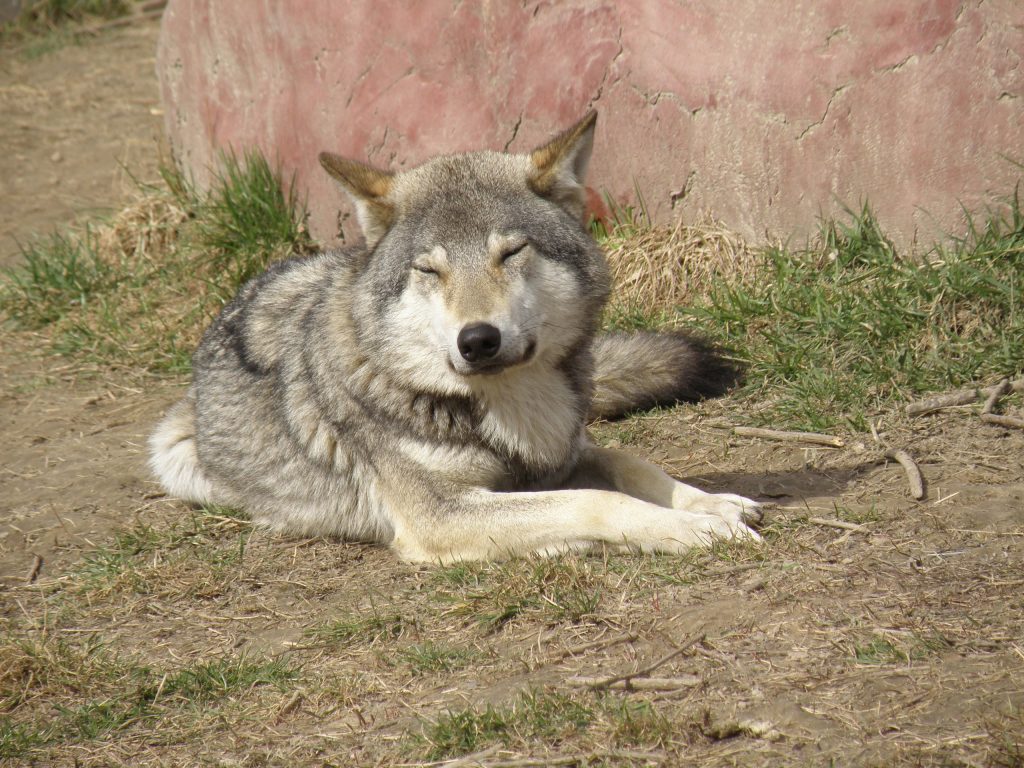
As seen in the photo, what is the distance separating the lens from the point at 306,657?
3750 millimetres

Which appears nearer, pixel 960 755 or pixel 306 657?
pixel 960 755

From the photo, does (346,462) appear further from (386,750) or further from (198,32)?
(198,32)

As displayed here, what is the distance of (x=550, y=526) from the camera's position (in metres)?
4.11

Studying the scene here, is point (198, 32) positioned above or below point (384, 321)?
above

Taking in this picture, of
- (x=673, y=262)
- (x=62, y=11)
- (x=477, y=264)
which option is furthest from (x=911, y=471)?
(x=62, y=11)

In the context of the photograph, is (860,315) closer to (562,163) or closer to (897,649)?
(562,163)

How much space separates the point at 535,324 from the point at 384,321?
0.62m

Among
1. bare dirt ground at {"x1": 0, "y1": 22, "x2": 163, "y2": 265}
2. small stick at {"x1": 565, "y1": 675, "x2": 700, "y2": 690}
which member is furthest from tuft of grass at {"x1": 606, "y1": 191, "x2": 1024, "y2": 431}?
bare dirt ground at {"x1": 0, "y1": 22, "x2": 163, "y2": 265}

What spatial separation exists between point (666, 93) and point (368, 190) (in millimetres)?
2380

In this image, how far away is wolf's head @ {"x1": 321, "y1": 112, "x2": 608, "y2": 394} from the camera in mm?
3953

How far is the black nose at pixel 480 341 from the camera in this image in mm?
3836

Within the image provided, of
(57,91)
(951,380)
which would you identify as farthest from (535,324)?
(57,91)

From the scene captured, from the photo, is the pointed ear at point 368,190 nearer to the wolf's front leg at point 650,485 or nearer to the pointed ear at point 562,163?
the pointed ear at point 562,163

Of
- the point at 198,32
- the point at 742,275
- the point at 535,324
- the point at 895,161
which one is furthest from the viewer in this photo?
the point at 198,32
